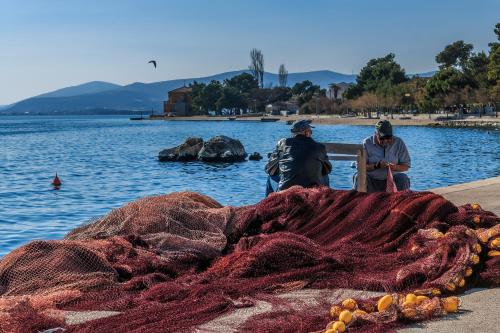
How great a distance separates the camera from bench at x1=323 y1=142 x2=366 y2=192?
8.76 meters

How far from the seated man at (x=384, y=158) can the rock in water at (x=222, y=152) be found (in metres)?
40.6

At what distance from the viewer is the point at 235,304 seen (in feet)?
16.2

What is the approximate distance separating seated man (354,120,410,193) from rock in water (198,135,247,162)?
4060 centimetres

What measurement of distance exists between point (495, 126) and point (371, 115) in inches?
2779

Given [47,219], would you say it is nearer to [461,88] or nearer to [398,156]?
[398,156]

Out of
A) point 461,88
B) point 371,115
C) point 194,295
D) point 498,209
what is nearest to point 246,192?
point 498,209

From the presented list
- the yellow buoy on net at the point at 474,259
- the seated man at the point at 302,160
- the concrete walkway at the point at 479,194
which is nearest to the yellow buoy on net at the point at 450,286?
the yellow buoy on net at the point at 474,259

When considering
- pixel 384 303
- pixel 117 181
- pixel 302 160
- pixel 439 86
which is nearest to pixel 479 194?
pixel 302 160

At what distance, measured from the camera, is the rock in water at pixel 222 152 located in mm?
49656

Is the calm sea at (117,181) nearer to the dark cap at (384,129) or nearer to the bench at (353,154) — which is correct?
the bench at (353,154)

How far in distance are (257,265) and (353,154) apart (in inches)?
146

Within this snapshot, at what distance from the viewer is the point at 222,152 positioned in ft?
164

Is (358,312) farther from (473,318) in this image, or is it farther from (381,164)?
(381,164)

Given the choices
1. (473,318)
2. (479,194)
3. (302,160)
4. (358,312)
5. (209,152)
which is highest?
(302,160)
